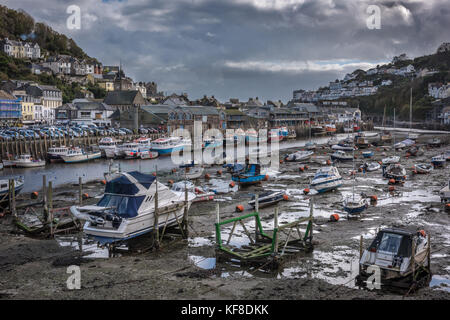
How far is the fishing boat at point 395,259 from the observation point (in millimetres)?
14555

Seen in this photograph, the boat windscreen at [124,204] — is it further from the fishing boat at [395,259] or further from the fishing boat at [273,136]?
the fishing boat at [273,136]

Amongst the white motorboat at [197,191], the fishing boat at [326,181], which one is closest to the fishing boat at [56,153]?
the white motorboat at [197,191]

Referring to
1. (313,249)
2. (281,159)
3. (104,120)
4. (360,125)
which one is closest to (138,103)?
(104,120)

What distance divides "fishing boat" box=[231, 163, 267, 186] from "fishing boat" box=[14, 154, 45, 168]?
2678 centimetres

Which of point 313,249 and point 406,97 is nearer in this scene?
point 313,249

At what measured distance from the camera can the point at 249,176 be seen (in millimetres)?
36906

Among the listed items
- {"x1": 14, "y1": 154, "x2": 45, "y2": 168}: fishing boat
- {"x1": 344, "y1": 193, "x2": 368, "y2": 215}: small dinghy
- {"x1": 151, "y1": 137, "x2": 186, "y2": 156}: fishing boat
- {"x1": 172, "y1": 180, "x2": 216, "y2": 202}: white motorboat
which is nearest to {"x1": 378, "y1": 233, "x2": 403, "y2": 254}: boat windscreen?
{"x1": 344, "y1": 193, "x2": 368, "y2": 215}: small dinghy

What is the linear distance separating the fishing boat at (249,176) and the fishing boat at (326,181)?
18.5 ft

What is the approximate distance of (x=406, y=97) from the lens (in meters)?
158

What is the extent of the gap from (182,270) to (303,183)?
2454 cm

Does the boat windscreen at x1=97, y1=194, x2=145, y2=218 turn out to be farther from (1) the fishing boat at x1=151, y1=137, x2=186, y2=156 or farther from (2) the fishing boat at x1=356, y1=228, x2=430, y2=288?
(1) the fishing boat at x1=151, y1=137, x2=186, y2=156

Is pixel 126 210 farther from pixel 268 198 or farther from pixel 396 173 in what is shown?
pixel 396 173

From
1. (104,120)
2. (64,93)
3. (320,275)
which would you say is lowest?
(320,275)
